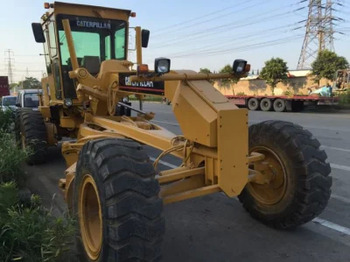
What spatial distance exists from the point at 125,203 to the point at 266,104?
22585 mm

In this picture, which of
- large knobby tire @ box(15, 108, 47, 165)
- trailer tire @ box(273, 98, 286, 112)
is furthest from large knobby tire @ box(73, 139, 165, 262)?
trailer tire @ box(273, 98, 286, 112)

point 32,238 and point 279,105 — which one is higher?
point 279,105

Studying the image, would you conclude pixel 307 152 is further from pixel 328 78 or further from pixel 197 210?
pixel 328 78

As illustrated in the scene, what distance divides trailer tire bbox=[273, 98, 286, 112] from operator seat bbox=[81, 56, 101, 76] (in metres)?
18.0

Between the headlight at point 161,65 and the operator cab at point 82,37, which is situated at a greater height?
the operator cab at point 82,37

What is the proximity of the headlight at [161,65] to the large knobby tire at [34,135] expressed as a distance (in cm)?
504

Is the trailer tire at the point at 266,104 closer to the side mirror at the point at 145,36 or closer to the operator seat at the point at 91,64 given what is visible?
the side mirror at the point at 145,36

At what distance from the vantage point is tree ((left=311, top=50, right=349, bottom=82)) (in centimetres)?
2467

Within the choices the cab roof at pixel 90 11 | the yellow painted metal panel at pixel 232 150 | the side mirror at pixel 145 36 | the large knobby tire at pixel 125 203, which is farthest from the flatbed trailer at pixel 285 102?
the large knobby tire at pixel 125 203

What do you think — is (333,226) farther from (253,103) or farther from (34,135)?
(253,103)

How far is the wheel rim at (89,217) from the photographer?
144 inches

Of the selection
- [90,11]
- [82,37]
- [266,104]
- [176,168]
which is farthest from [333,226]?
[266,104]

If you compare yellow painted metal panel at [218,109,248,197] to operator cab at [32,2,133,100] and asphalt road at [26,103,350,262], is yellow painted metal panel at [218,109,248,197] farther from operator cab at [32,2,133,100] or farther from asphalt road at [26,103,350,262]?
operator cab at [32,2,133,100]

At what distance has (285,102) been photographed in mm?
23281
